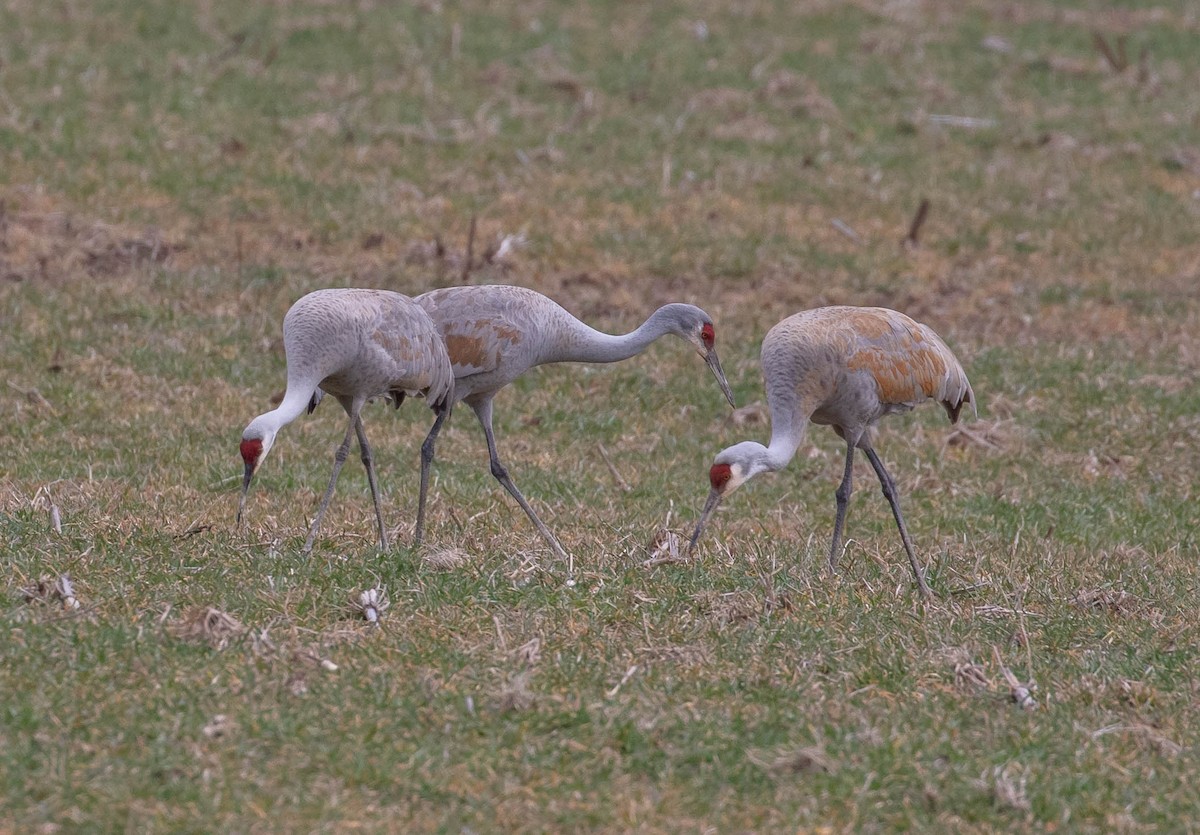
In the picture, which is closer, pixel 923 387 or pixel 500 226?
pixel 923 387

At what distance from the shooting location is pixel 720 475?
21.3 ft

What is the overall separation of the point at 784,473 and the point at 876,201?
206 inches

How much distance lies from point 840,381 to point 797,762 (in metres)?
2.61

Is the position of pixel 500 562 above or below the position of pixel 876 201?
above

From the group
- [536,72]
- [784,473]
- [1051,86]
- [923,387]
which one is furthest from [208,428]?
[1051,86]

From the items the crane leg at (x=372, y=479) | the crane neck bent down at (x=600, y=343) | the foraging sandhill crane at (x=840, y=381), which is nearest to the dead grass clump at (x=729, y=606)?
the foraging sandhill crane at (x=840, y=381)

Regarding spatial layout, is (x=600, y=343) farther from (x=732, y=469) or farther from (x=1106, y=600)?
(x=1106, y=600)

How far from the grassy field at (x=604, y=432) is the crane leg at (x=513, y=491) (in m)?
0.13

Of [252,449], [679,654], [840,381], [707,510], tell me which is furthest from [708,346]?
[679,654]

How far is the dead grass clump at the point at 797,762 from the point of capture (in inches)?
178

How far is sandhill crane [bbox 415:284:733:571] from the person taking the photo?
707 centimetres

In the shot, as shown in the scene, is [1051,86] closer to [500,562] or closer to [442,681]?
[500,562]

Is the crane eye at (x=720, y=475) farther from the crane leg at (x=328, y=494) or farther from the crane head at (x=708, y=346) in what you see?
the crane leg at (x=328, y=494)

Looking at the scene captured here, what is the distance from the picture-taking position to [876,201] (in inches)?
535
